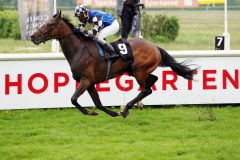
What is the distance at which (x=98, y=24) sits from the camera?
10867mm

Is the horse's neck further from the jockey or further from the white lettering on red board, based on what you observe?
the white lettering on red board

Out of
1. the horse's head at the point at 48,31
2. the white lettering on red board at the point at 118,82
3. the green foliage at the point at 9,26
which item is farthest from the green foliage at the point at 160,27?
the horse's head at the point at 48,31

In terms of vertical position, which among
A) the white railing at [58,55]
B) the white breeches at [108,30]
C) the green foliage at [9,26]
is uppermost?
the white breeches at [108,30]

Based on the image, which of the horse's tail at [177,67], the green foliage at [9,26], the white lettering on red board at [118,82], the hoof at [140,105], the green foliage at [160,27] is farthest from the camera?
the green foliage at [9,26]

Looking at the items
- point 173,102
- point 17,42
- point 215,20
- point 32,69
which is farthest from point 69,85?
point 215,20

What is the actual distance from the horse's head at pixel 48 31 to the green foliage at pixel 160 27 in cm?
1035

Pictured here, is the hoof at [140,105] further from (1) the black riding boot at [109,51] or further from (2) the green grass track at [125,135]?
(1) the black riding boot at [109,51]

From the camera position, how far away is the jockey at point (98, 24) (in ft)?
34.9

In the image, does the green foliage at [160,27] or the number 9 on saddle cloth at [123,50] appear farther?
the green foliage at [160,27]

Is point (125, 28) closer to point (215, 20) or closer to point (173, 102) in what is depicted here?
point (173, 102)

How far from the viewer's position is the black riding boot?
1101 cm

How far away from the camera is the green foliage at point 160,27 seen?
21219 mm

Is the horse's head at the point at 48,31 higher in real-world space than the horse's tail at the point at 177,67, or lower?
higher

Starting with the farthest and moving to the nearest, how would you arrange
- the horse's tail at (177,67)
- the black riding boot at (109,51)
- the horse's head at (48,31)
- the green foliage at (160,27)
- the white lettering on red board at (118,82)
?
the green foliage at (160,27) → the white lettering on red board at (118,82) → the horse's tail at (177,67) → the black riding boot at (109,51) → the horse's head at (48,31)
